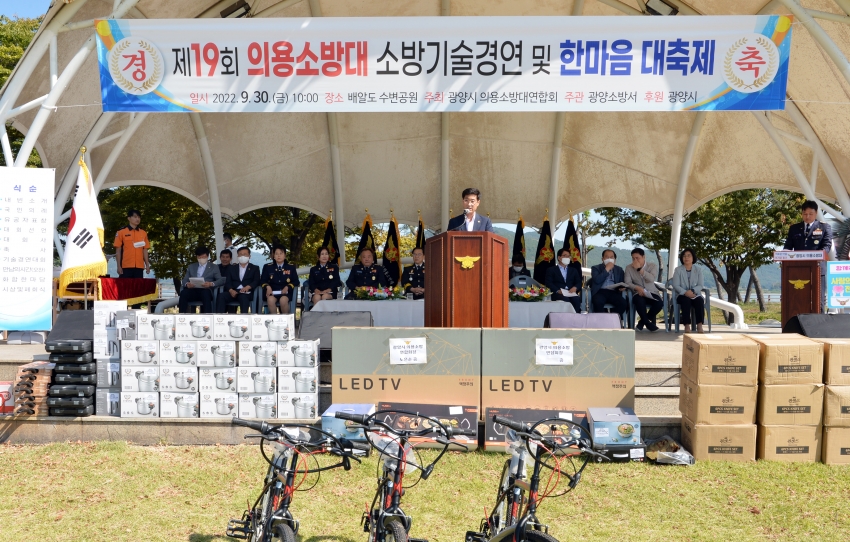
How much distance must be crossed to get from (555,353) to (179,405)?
304 centimetres

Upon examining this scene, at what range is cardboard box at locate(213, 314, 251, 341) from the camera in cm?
635

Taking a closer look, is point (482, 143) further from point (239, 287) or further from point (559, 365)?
point (559, 365)

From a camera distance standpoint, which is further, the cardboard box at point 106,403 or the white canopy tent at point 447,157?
the white canopy tent at point 447,157

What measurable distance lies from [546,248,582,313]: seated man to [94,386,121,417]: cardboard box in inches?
248

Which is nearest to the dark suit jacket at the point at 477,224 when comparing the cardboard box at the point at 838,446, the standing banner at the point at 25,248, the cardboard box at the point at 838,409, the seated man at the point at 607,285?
the cardboard box at the point at 838,409

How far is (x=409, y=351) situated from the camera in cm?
614

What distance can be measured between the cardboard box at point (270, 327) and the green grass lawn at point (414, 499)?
2.97ft

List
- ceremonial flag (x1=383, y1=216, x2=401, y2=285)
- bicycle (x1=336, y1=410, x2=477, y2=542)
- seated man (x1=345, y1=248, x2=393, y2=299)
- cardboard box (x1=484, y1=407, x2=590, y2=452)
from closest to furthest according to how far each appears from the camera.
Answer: bicycle (x1=336, y1=410, x2=477, y2=542), cardboard box (x1=484, y1=407, x2=590, y2=452), seated man (x1=345, y1=248, x2=393, y2=299), ceremonial flag (x1=383, y1=216, x2=401, y2=285)

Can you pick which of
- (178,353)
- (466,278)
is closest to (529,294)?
(466,278)

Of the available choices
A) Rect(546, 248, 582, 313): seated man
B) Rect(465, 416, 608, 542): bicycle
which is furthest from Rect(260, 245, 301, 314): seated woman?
Rect(465, 416, 608, 542): bicycle

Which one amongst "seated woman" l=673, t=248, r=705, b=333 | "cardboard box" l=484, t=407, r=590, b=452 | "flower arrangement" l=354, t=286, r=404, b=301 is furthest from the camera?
"seated woman" l=673, t=248, r=705, b=333

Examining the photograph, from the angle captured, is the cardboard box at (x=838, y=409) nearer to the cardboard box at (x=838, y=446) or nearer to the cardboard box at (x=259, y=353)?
the cardboard box at (x=838, y=446)

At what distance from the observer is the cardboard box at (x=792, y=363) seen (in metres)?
5.63

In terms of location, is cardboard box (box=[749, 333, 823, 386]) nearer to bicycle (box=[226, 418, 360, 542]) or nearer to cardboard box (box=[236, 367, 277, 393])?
bicycle (box=[226, 418, 360, 542])
